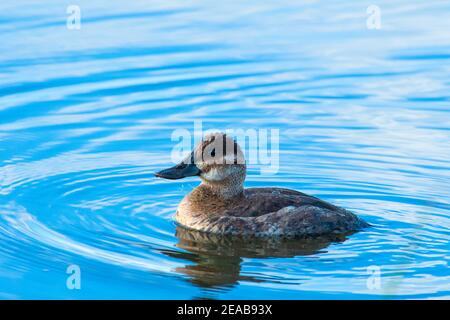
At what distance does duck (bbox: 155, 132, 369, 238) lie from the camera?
10.7 metres

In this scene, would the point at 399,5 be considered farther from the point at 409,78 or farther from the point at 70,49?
the point at 70,49

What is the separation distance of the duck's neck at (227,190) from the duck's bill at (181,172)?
0.25 metres

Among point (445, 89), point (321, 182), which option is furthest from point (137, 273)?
point (445, 89)

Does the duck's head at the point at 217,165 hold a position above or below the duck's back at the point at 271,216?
above

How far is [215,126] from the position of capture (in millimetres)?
14422

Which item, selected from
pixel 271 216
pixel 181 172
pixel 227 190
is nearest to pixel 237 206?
pixel 227 190

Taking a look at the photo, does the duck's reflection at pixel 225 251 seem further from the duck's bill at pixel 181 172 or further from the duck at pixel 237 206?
the duck's bill at pixel 181 172

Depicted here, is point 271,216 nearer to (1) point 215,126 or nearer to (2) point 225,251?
(2) point 225,251

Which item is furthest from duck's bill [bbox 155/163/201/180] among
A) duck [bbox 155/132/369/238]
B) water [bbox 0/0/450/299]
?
water [bbox 0/0/450/299]

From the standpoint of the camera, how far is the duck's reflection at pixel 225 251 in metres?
9.60

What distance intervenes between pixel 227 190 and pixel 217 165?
28cm

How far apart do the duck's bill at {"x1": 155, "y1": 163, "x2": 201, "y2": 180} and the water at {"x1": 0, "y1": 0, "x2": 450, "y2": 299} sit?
1.63ft

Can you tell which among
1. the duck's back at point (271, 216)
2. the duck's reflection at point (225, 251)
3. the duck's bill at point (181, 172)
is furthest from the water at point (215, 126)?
the duck's bill at point (181, 172)

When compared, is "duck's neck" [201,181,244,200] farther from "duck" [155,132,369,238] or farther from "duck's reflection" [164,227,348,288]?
"duck's reflection" [164,227,348,288]
